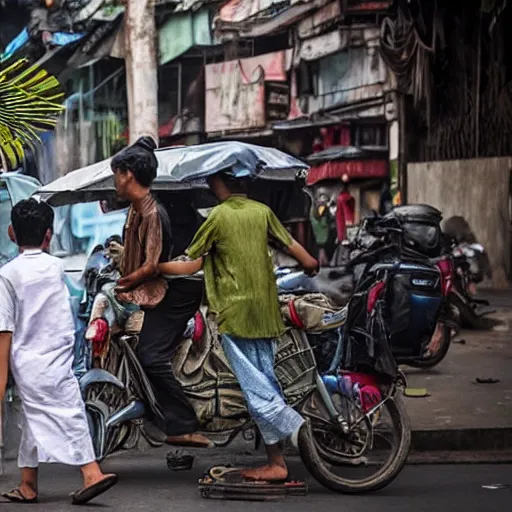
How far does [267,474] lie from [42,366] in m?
1.18

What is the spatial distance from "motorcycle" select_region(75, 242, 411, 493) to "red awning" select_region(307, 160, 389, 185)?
15150mm

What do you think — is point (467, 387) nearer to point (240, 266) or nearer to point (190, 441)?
point (190, 441)

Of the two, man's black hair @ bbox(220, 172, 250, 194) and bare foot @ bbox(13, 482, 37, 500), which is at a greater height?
man's black hair @ bbox(220, 172, 250, 194)

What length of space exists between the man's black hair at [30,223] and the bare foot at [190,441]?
1.21 metres

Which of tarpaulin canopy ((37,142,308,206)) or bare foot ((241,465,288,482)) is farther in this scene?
tarpaulin canopy ((37,142,308,206))

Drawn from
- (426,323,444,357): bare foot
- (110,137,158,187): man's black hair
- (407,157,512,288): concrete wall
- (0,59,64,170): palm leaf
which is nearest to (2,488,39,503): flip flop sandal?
(110,137,158,187): man's black hair

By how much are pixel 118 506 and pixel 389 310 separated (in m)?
3.37

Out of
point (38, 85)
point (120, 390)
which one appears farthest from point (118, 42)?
point (120, 390)

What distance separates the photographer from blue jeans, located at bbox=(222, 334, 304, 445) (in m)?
5.69

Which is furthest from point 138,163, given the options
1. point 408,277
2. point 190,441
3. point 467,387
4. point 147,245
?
point 467,387

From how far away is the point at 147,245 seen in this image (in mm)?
5805

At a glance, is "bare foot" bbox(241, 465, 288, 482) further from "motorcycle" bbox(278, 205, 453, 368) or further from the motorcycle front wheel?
"motorcycle" bbox(278, 205, 453, 368)

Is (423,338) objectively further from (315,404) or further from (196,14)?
(196,14)

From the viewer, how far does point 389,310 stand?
8375 mm
